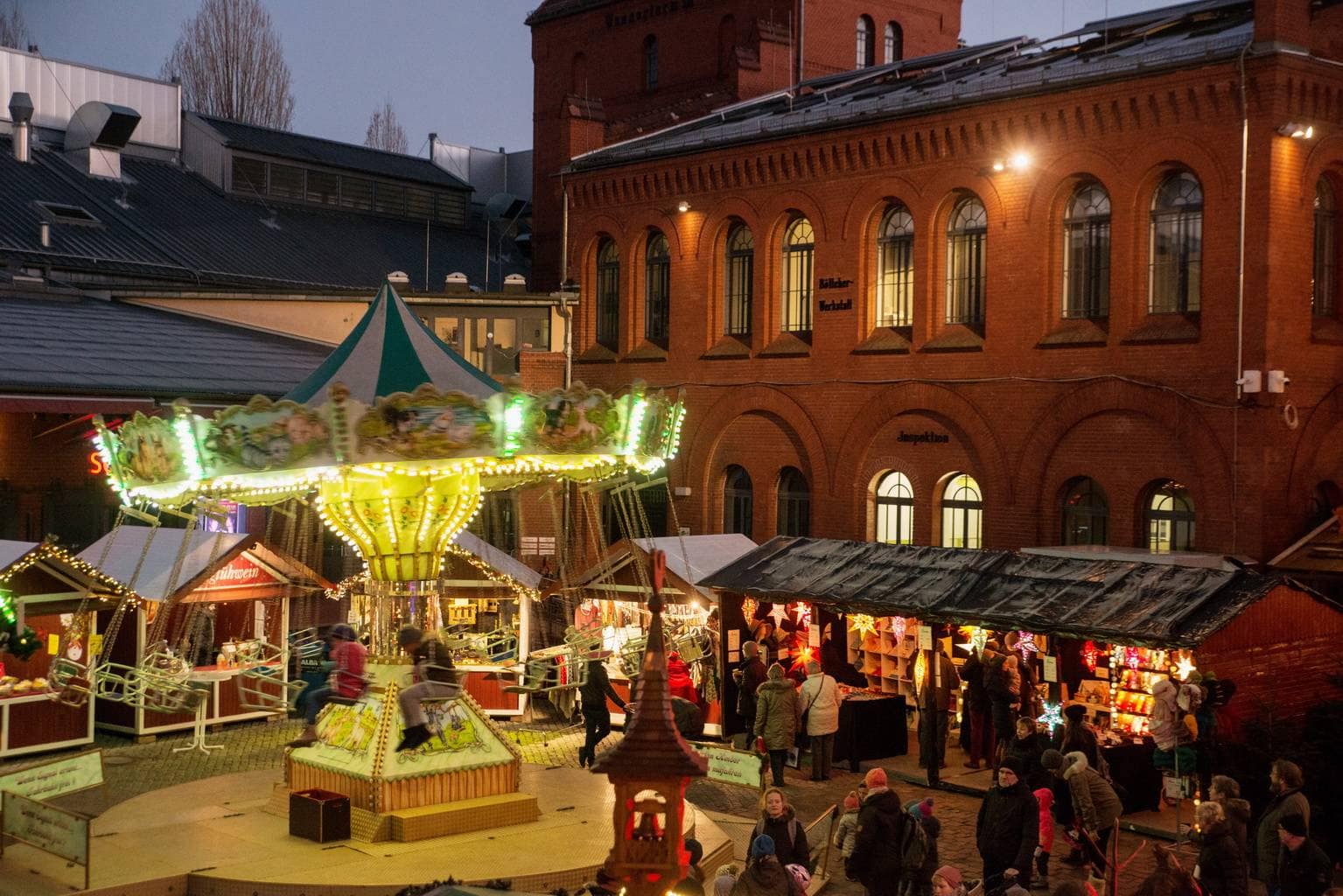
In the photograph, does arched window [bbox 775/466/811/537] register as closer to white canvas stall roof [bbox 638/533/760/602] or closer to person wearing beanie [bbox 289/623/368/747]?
white canvas stall roof [bbox 638/533/760/602]

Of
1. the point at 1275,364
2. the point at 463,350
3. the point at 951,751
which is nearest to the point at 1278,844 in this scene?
the point at 951,751

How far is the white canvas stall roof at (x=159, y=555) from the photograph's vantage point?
24.2 m

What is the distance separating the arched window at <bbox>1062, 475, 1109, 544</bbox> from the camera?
2594cm

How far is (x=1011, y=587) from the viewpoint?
21.8 meters

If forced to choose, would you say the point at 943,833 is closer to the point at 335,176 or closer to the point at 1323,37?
the point at 1323,37

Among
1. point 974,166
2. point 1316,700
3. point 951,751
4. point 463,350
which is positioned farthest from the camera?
point 463,350

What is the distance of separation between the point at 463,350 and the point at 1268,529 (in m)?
17.5

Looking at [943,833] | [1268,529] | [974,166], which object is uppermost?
[974,166]

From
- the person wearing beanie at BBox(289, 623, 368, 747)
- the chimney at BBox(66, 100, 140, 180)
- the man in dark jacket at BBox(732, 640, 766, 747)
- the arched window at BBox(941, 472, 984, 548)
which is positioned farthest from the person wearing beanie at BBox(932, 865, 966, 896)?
the chimney at BBox(66, 100, 140, 180)

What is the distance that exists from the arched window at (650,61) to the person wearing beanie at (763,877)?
30.9 m

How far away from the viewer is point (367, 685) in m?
18.3

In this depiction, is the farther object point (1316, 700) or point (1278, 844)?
point (1316, 700)

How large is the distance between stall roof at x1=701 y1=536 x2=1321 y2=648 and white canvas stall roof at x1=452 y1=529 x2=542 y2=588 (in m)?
3.12

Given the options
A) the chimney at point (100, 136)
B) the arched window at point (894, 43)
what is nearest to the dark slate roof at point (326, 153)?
the chimney at point (100, 136)
